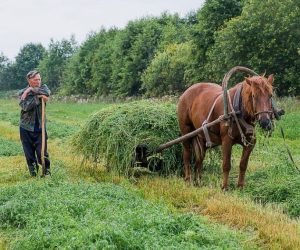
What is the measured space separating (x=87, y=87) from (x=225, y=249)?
63.5 metres

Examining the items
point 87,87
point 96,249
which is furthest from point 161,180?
point 87,87

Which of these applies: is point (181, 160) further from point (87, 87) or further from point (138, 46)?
point (87, 87)

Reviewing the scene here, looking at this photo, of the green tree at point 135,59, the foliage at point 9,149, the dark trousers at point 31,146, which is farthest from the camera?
the green tree at point 135,59

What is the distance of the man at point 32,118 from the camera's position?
911 centimetres

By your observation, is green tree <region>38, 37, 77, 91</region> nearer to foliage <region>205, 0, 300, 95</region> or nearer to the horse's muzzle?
foliage <region>205, 0, 300, 95</region>

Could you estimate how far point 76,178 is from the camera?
29.0 feet

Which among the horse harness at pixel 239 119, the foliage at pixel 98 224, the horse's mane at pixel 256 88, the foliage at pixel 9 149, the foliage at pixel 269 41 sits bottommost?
the foliage at pixel 9 149

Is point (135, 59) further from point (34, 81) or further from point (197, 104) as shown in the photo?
point (197, 104)

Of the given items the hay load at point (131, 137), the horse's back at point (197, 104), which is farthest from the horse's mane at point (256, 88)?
the hay load at point (131, 137)

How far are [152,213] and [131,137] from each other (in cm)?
344

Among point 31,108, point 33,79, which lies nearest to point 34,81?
point 33,79

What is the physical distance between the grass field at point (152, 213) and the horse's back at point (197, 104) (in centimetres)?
121

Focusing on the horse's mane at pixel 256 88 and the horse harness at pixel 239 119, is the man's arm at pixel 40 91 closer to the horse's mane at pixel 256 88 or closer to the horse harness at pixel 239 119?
the horse harness at pixel 239 119

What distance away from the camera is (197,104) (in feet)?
Result: 29.5
